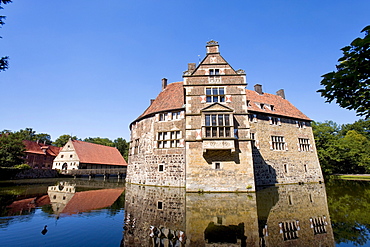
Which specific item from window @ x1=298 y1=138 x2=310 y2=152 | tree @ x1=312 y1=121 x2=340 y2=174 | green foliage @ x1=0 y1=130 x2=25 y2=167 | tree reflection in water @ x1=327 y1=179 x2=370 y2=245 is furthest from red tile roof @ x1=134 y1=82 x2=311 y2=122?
green foliage @ x1=0 y1=130 x2=25 y2=167

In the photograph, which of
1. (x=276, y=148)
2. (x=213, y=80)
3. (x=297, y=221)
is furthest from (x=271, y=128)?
(x=297, y=221)

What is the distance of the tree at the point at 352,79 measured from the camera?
4.39 m

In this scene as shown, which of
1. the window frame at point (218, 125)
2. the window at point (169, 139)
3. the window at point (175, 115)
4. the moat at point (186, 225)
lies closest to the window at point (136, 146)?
the window at point (169, 139)

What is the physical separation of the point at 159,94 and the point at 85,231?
21.1 metres

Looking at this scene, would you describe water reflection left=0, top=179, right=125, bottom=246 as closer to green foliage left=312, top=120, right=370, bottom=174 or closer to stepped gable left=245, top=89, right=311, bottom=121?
stepped gable left=245, top=89, right=311, bottom=121

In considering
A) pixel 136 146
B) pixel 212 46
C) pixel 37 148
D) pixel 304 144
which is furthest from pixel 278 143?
pixel 37 148

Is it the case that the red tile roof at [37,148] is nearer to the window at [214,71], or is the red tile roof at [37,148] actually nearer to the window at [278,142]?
the window at [214,71]

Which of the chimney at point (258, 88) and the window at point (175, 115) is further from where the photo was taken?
the chimney at point (258, 88)

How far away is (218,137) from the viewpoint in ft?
50.8

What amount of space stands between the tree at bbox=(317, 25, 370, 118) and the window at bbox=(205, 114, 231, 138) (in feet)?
32.7

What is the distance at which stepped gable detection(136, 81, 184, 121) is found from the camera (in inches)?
825

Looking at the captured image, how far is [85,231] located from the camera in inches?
254

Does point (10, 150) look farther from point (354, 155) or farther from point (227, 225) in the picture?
point (354, 155)

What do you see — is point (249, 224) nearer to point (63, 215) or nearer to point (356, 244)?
point (356, 244)
